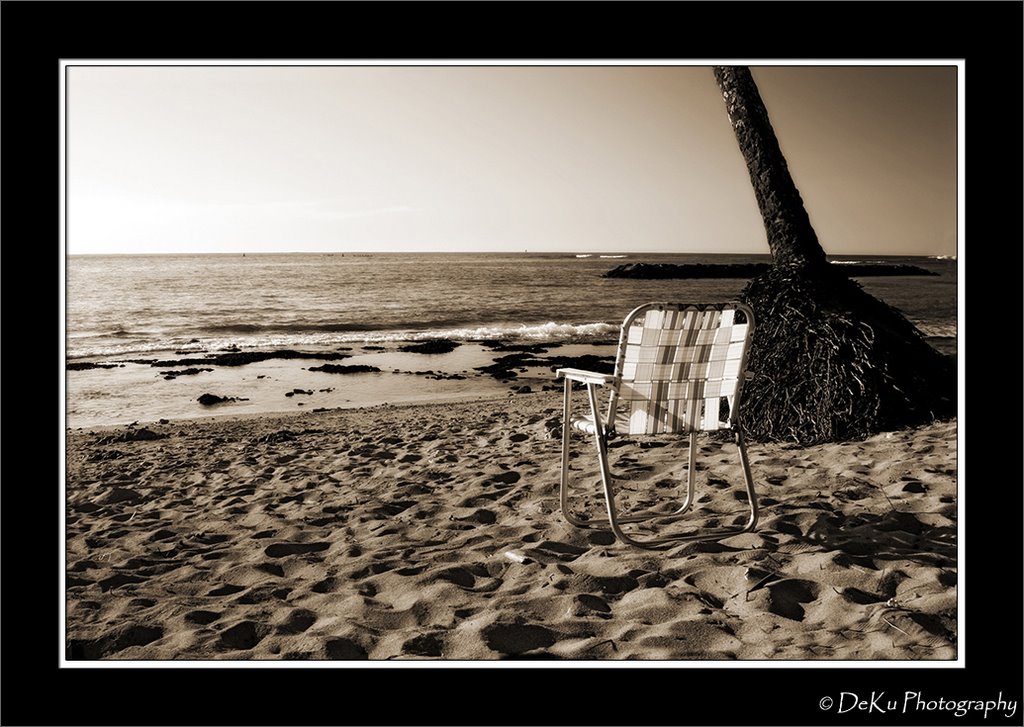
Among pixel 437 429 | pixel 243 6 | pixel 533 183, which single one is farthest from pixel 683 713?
pixel 533 183

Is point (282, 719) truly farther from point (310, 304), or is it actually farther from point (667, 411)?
point (310, 304)

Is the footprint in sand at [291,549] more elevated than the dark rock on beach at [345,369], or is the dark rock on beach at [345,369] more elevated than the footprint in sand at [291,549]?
the dark rock on beach at [345,369]

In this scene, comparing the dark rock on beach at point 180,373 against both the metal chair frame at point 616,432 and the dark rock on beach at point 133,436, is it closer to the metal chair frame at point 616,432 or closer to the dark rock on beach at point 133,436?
the dark rock on beach at point 133,436

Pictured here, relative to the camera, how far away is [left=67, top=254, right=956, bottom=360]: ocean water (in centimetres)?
1556

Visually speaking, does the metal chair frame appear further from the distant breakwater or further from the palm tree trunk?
the distant breakwater

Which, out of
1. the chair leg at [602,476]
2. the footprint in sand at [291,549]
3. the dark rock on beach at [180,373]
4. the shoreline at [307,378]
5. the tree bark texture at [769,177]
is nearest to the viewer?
the chair leg at [602,476]

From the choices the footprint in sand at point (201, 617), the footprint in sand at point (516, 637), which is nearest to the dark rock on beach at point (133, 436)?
the footprint in sand at point (201, 617)

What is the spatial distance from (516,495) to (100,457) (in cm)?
→ 357

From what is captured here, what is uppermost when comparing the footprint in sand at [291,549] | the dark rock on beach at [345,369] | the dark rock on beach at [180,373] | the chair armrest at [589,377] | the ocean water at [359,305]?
the ocean water at [359,305]

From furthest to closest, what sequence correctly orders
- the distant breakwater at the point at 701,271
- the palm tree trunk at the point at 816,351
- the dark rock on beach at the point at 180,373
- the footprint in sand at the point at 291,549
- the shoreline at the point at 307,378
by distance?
the distant breakwater at the point at 701,271, the dark rock on beach at the point at 180,373, the shoreline at the point at 307,378, the palm tree trunk at the point at 816,351, the footprint in sand at the point at 291,549

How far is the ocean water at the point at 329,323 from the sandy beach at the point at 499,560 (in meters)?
0.94

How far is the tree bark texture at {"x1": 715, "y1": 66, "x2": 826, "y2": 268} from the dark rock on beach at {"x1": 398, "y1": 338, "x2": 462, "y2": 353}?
843 centimetres

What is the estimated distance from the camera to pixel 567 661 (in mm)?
2061

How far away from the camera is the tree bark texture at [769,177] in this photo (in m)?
4.98
